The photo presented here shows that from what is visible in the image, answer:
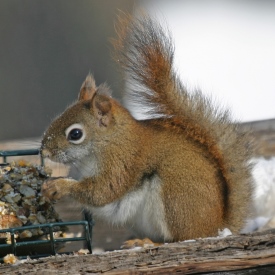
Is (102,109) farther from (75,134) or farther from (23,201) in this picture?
(23,201)

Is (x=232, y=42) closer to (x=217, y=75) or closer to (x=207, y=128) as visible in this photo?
(x=217, y=75)

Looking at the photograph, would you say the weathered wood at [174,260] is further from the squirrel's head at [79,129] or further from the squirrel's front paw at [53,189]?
the squirrel's head at [79,129]

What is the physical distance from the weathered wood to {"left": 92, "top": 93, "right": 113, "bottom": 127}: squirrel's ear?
65 centimetres

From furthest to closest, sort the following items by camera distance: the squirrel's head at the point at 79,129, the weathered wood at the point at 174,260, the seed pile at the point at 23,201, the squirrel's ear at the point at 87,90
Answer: the squirrel's ear at the point at 87,90 < the squirrel's head at the point at 79,129 < the seed pile at the point at 23,201 < the weathered wood at the point at 174,260

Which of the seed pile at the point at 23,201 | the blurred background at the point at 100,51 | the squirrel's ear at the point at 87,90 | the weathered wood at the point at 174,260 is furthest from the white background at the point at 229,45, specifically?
the weathered wood at the point at 174,260

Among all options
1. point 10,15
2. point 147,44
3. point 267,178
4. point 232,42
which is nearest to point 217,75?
point 232,42

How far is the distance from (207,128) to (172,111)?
12cm

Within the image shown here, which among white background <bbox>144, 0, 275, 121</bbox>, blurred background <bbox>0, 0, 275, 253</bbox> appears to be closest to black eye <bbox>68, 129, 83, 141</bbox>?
blurred background <bbox>0, 0, 275, 253</bbox>

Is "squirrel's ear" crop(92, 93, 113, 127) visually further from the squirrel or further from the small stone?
the small stone

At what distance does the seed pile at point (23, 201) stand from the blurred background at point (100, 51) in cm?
179

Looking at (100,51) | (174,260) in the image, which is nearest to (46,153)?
(174,260)

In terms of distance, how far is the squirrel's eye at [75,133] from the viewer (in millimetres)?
2611

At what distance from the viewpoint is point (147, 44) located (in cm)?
268

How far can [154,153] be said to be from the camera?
8.57ft
